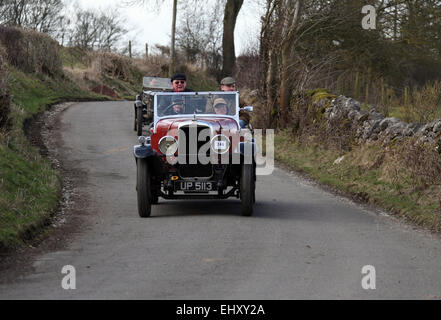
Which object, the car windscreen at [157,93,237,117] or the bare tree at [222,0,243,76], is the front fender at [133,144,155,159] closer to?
the car windscreen at [157,93,237,117]

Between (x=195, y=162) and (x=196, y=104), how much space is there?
1.43 m

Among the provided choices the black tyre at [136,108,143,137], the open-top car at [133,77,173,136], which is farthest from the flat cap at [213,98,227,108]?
the black tyre at [136,108,143,137]

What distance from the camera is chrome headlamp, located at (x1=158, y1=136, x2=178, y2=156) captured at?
1119cm

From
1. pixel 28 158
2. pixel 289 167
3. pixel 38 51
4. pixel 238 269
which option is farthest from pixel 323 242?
pixel 38 51

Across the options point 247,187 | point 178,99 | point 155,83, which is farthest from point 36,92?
point 247,187

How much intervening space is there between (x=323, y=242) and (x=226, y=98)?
12.7 ft

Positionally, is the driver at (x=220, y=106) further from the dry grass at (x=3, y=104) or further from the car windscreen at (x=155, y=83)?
the car windscreen at (x=155, y=83)

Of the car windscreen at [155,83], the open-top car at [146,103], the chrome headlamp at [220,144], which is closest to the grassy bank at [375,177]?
the chrome headlamp at [220,144]

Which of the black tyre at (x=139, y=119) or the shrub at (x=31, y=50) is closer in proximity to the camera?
the black tyre at (x=139, y=119)

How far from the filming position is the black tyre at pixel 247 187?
11.0m

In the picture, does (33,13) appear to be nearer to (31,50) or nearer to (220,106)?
(31,50)

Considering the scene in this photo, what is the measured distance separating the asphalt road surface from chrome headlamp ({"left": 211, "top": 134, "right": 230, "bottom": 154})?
3.21ft

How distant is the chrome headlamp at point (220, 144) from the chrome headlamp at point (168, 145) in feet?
1.85

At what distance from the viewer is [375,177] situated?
14586 millimetres
